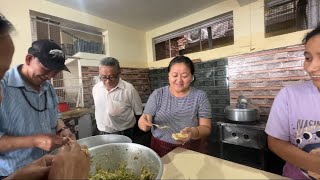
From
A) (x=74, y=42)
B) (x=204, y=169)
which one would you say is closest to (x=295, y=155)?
(x=204, y=169)

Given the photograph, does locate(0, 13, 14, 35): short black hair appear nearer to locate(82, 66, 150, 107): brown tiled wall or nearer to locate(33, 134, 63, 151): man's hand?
locate(33, 134, 63, 151): man's hand

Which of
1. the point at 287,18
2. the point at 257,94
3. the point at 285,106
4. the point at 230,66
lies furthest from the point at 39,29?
the point at 287,18

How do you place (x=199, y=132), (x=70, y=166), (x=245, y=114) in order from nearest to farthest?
(x=70, y=166)
(x=199, y=132)
(x=245, y=114)

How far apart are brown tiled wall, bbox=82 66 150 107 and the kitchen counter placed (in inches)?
103

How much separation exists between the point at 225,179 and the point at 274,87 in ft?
7.67

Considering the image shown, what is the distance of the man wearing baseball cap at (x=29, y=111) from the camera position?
41.2 inches

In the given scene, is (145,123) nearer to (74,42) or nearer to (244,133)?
(244,133)

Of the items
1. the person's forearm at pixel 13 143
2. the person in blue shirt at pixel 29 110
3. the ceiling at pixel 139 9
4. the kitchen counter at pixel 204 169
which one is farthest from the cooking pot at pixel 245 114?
the person's forearm at pixel 13 143

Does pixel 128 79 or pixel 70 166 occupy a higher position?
pixel 128 79

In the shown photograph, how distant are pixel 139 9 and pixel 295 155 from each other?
3.10 meters

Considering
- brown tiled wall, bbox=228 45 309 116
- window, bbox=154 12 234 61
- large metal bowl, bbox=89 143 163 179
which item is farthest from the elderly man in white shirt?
window, bbox=154 12 234 61

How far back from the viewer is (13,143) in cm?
103

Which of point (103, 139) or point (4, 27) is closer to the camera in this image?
point (4, 27)

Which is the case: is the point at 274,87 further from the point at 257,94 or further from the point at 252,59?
the point at 252,59
